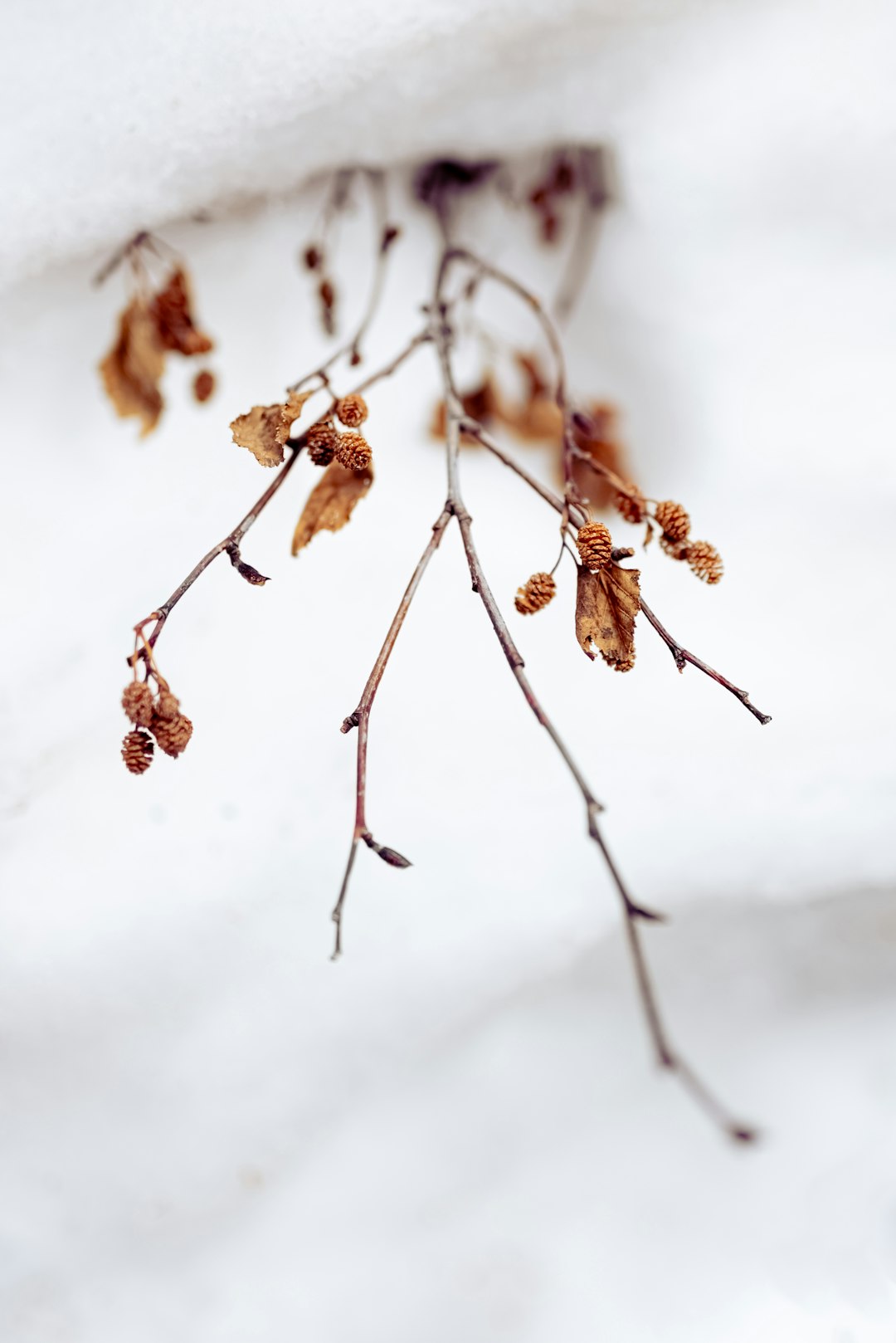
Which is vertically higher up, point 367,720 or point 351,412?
point 351,412

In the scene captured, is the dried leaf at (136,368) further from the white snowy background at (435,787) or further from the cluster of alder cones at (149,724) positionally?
the cluster of alder cones at (149,724)

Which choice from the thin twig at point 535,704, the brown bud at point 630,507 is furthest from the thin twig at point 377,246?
the brown bud at point 630,507

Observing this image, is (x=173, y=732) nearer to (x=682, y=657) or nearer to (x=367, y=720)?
(x=367, y=720)

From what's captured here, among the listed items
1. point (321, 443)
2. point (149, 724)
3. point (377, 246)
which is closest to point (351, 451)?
point (321, 443)

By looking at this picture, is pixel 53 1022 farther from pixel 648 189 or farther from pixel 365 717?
pixel 648 189

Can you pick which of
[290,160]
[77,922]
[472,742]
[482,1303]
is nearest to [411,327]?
[290,160]

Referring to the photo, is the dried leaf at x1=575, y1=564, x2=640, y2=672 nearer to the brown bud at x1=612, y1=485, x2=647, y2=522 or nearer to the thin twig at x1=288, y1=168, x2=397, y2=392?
the brown bud at x1=612, y1=485, x2=647, y2=522

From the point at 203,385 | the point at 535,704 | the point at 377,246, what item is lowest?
the point at 535,704
